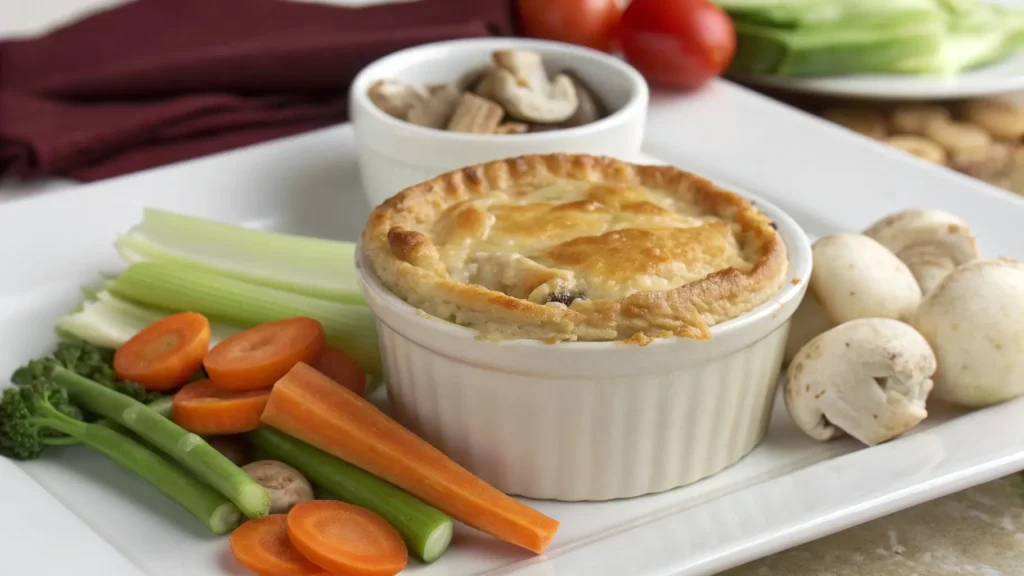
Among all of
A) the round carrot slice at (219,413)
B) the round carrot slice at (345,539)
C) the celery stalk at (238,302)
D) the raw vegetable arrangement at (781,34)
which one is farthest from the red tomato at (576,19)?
the round carrot slice at (345,539)

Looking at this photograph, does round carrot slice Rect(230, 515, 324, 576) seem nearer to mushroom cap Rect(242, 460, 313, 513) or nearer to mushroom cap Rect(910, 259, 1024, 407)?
mushroom cap Rect(242, 460, 313, 513)

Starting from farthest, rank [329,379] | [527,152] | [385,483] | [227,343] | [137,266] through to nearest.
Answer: [527,152] < [137,266] < [227,343] < [329,379] < [385,483]

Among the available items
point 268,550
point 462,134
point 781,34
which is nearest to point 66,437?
point 268,550

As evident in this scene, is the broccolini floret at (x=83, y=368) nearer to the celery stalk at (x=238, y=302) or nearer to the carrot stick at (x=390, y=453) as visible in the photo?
the celery stalk at (x=238, y=302)

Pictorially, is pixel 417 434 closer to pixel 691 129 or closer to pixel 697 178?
pixel 697 178

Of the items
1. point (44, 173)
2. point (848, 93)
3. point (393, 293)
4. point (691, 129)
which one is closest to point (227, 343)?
point (393, 293)

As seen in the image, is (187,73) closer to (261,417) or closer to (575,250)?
(261,417)

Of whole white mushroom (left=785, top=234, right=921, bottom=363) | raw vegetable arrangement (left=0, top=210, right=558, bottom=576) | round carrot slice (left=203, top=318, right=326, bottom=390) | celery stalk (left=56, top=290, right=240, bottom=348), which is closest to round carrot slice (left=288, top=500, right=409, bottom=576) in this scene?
raw vegetable arrangement (left=0, top=210, right=558, bottom=576)
